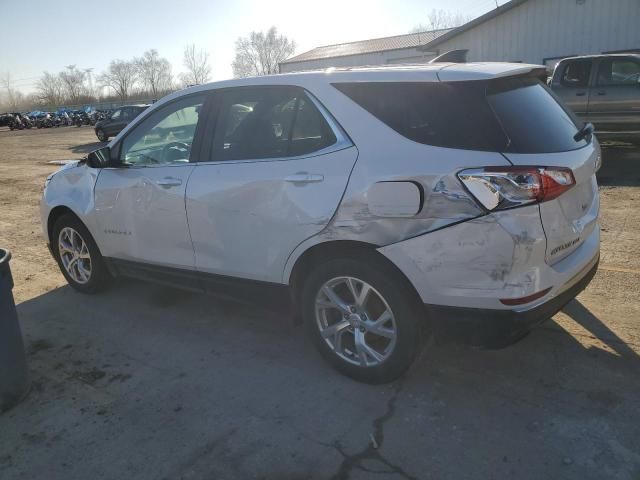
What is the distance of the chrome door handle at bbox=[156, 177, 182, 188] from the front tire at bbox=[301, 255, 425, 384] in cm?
125

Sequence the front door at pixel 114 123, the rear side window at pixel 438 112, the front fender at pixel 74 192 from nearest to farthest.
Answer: the rear side window at pixel 438 112 → the front fender at pixel 74 192 → the front door at pixel 114 123

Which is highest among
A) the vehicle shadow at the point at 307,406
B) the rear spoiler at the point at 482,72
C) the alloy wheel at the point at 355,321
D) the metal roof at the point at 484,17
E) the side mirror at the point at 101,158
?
the metal roof at the point at 484,17

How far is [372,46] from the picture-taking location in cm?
3981

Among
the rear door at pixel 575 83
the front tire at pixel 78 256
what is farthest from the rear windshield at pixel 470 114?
the rear door at pixel 575 83

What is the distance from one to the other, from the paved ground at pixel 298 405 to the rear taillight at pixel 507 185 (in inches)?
46.0

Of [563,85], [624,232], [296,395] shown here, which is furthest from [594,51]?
[296,395]

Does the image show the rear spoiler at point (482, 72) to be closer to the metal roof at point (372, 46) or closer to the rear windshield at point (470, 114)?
the rear windshield at point (470, 114)

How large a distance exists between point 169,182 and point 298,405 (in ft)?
5.99

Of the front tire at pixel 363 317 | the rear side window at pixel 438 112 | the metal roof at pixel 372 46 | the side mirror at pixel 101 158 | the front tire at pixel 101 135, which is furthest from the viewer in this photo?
the metal roof at pixel 372 46

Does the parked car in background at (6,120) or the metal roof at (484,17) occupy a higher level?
the metal roof at (484,17)

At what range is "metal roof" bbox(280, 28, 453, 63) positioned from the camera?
122 feet

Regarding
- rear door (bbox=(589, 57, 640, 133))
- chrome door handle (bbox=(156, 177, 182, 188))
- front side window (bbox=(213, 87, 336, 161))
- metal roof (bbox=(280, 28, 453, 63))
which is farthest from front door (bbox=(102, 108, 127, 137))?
front side window (bbox=(213, 87, 336, 161))

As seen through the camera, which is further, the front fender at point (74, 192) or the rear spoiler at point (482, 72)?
the front fender at point (74, 192)

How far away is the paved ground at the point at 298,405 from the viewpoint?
2574 mm
